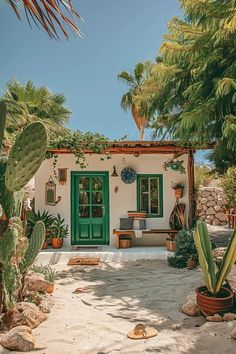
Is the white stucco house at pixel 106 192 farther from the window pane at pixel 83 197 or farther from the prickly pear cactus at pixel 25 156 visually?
the prickly pear cactus at pixel 25 156

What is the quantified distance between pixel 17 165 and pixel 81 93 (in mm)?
8475

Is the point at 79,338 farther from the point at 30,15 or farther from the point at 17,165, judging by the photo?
the point at 30,15

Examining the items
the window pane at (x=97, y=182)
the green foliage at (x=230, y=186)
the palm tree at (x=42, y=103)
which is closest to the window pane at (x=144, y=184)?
the window pane at (x=97, y=182)

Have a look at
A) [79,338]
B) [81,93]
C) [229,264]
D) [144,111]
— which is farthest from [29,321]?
[81,93]

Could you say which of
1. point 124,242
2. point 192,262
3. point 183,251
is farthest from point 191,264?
point 124,242

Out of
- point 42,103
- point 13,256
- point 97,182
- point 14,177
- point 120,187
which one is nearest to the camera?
point 14,177

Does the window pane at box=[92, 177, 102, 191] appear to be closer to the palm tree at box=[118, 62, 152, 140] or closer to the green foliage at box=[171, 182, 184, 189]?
the green foliage at box=[171, 182, 184, 189]

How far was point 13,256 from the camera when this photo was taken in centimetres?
398

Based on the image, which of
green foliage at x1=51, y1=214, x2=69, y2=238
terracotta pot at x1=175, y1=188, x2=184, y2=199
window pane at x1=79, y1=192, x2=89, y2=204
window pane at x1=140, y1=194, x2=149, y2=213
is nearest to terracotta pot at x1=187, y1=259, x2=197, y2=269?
terracotta pot at x1=175, y1=188, x2=184, y2=199

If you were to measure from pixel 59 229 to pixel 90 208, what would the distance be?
42.7 inches

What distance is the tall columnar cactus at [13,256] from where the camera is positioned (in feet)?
12.0

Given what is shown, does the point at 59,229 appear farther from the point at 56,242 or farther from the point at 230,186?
the point at 230,186

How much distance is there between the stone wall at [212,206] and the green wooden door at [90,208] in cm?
733

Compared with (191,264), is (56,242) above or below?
above
